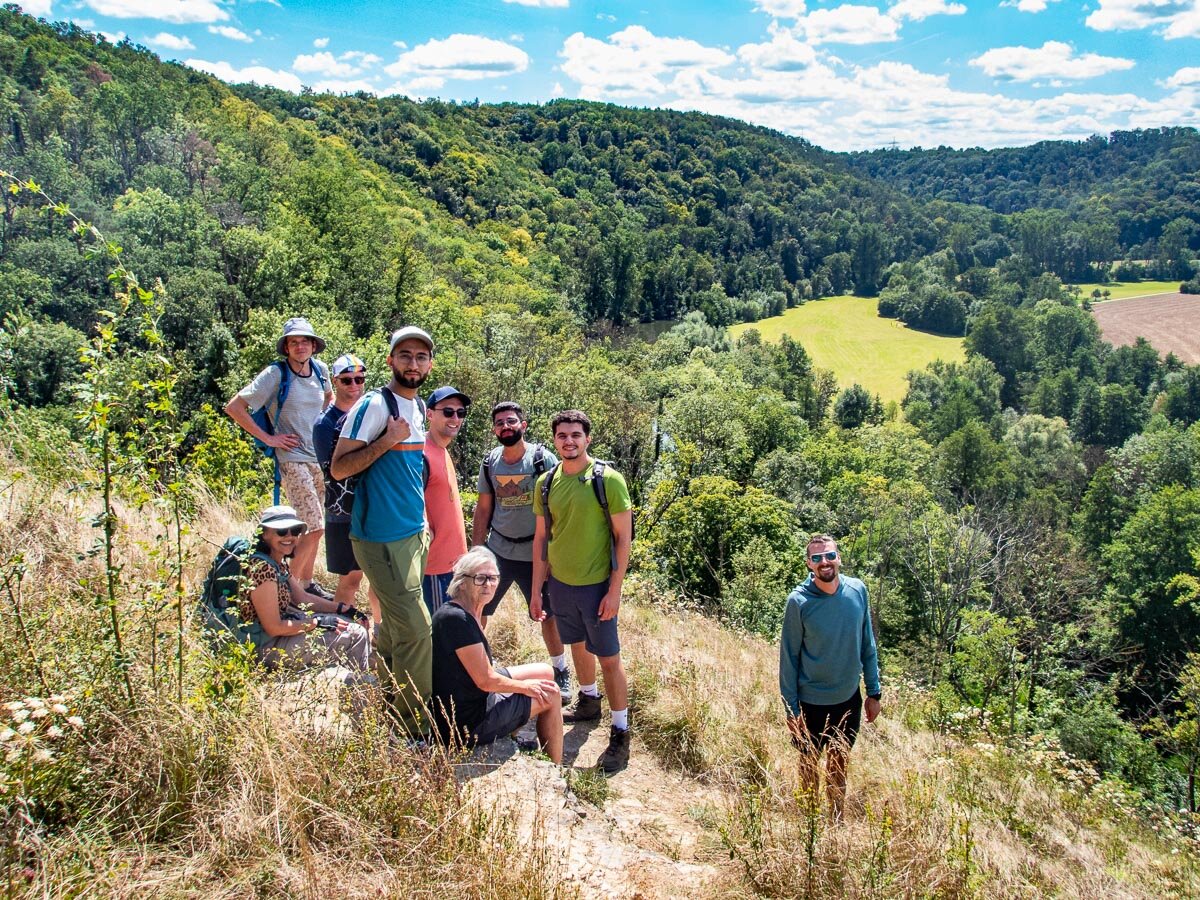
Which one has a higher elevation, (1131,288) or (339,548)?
(339,548)

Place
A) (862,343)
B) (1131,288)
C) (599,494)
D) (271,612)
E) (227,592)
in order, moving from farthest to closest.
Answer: (1131,288)
(862,343)
(599,494)
(271,612)
(227,592)

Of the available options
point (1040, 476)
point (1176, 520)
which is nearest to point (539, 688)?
point (1176, 520)

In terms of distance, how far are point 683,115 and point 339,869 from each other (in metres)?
210

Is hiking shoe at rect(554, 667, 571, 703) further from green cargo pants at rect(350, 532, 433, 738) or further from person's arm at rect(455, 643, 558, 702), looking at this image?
green cargo pants at rect(350, 532, 433, 738)

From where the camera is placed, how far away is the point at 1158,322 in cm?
10612

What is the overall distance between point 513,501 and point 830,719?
2.43m

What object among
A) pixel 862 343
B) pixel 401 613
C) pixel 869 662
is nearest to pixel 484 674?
pixel 401 613

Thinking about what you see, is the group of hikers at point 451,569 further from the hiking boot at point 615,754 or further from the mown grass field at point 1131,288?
the mown grass field at point 1131,288

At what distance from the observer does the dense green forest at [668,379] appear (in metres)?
23.4

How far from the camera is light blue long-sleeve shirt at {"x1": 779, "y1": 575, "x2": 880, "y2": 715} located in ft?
13.7

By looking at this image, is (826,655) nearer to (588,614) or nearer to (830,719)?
(830,719)

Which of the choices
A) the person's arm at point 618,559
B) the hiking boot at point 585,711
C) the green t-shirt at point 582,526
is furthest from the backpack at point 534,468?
the hiking boot at point 585,711

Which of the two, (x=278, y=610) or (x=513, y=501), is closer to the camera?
(x=278, y=610)

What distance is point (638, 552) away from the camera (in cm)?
2445
